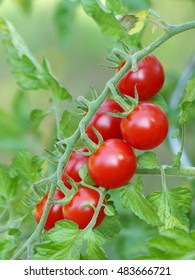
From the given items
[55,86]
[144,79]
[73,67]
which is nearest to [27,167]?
[55,86]

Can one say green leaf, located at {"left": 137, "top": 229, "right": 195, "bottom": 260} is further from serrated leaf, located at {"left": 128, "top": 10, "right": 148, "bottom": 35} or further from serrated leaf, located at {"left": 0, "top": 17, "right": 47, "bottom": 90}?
serrated leaf, located at {"left": 0, "top": 17, "right": 47, "bottom": 90}

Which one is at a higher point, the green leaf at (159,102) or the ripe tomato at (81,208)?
the green leaf at (159,102)

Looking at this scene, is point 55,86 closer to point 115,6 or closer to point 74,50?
point 115,6

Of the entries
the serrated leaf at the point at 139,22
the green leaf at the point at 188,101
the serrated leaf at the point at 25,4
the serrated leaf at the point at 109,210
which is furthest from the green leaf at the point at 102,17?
the serrated leaf at the point at 25,4

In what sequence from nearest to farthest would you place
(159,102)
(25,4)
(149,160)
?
1. (149,160)
2. (159,102)
3. (25,4)

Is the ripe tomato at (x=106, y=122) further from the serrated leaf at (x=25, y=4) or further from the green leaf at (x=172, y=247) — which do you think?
the serrated leaf at (x=25, y=4)

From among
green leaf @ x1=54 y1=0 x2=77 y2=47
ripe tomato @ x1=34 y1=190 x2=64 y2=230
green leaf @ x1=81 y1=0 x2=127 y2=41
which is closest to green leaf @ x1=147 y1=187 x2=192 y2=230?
ripe tomato @ x1=34 y1=190 x2=64 y2=230
